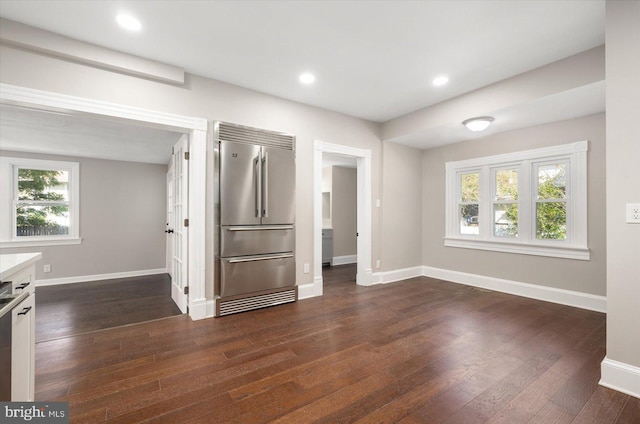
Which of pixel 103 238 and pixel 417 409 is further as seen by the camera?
pixel 103 238

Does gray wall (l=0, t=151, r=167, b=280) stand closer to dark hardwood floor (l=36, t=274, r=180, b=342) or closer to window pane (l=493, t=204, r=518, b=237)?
dark hardwood floor (l=36, t=274, r=180, b=342)

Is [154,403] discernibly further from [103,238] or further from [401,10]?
[103,238]

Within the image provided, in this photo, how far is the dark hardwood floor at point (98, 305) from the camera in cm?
311

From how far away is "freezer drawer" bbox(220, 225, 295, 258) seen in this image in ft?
11.1

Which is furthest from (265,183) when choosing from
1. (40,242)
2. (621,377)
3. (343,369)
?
(40,242)

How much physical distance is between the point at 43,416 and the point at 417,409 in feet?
6.64

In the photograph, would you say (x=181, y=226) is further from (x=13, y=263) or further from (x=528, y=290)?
(x=528, y=290)

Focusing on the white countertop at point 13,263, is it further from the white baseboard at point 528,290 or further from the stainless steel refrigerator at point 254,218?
the white baseboard at point 528,290

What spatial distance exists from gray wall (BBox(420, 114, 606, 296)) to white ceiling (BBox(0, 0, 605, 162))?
55 centimetres

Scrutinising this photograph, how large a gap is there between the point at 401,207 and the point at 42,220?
6.66 metres

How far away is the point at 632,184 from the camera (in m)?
1.92

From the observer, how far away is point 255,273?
3.55 meters

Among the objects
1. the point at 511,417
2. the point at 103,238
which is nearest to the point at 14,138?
the point at 103,238

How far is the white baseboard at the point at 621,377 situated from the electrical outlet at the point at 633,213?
3.19 feet
